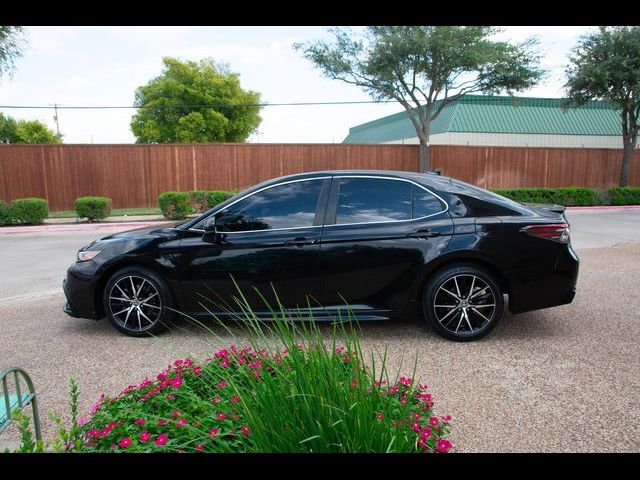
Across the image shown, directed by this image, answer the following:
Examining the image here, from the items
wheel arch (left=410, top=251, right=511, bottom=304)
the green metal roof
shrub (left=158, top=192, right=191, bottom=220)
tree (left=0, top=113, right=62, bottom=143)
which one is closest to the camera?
wheel arch (left=410, top=251, right=511, bottom=304)

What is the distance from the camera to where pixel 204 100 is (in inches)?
1994

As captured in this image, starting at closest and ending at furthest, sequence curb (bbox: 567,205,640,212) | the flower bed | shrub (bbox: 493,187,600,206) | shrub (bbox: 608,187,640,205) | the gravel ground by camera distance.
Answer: the flower bed → the gravel ground → curb (bbox: 567,205,640,212) → shrub (bbox: 493,187,600,206) → shrub (bbox: 608,187,640,205)

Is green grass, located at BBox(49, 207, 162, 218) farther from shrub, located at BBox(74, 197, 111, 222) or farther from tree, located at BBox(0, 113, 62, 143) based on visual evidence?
tree, located at BBox(0, 113, 62, 143)

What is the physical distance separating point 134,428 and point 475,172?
22414 mm

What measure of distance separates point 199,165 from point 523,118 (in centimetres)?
2978

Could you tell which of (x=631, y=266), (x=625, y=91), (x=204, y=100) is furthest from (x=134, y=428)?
(x=204, y=100)

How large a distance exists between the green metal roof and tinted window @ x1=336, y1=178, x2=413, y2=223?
35.3 meters

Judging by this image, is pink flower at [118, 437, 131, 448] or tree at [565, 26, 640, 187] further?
tree at [565, 26, 640, 187]

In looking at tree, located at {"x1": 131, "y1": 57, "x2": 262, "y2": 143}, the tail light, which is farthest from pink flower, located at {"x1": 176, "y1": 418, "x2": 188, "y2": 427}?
tree, located at {"x1": 131, "y1": 57, "x2": 262, "y2": 143}

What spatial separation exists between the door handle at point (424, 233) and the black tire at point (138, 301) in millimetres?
2453

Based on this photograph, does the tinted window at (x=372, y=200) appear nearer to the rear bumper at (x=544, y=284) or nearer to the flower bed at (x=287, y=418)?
the rear bumper at (x=544, y=284)

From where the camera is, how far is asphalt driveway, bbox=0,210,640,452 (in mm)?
3072
